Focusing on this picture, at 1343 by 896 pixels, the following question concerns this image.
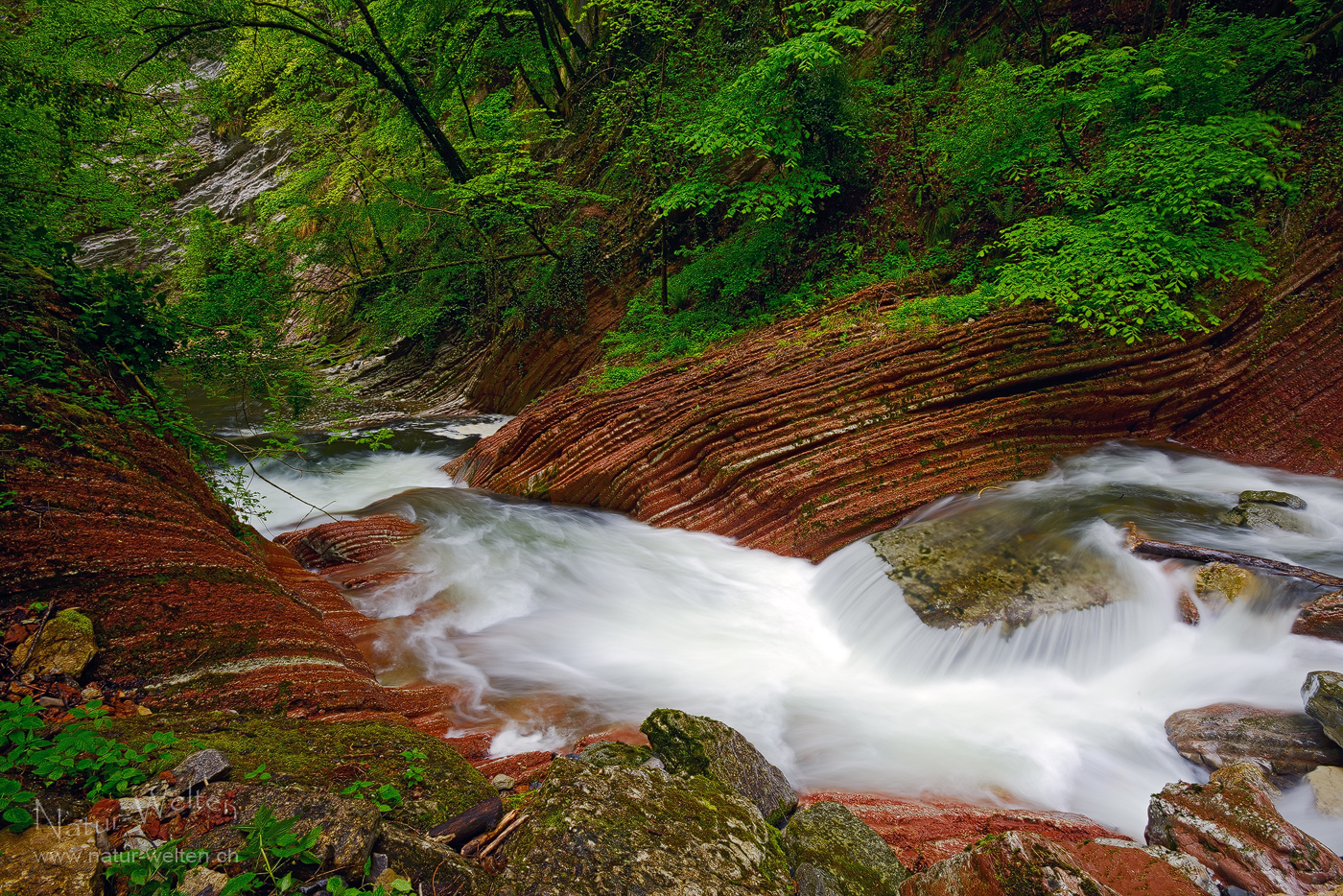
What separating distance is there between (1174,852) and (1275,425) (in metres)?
6.47

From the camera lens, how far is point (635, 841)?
2.21 m

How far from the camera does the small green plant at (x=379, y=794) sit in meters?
2.43

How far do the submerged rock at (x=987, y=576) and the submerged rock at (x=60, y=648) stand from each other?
18.4 ft

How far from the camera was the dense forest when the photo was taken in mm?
6461

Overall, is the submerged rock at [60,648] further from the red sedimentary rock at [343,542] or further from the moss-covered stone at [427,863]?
the red sedimentary rock at [343,542]

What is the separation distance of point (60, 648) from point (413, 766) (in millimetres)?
1707

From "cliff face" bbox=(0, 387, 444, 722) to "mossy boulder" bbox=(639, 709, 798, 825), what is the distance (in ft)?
5.95

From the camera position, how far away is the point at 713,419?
768 cm

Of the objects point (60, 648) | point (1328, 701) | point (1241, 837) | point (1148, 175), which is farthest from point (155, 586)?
point (1148, 175)

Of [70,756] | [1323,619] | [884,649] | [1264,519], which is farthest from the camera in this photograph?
[1264,519]

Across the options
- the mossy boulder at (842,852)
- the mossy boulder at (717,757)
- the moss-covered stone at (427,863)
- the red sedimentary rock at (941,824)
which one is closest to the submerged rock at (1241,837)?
the red sedimentary rock at (941,824)

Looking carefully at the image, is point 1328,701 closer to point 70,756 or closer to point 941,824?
point 941,824

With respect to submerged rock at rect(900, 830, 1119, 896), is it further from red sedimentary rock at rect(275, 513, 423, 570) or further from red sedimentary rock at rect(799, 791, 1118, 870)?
red sedimentary rock at rect(275, 513, 423, 570)

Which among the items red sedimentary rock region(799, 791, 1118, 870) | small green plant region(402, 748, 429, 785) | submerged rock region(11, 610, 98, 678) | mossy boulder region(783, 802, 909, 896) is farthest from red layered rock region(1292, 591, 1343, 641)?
submerged rock region(11, 610, 98, 678)
